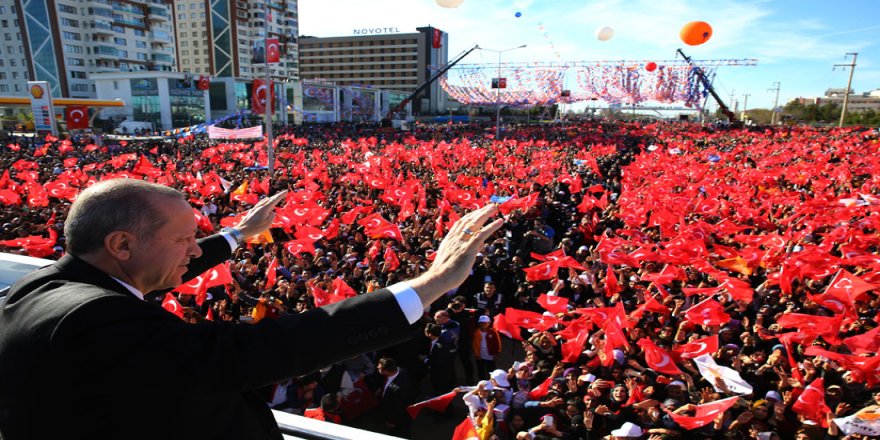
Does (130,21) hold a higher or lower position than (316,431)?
higher

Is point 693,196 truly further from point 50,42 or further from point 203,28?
point 203,28

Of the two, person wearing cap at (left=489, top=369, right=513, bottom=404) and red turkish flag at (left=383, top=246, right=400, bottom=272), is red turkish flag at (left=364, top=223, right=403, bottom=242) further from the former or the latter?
person wearing cap at (left=489, top=369, right=513, bottom=404)

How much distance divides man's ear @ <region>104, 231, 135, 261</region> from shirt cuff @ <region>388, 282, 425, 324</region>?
634 mm

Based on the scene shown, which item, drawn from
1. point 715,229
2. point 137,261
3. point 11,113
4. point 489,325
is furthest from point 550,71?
point 11,113

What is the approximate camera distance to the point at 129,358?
0.99 meters

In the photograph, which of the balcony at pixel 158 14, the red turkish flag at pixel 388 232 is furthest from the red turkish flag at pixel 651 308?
the balcony at pixel 158 14

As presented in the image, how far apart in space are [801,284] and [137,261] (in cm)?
772

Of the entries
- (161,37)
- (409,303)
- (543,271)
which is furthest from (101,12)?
(409,303)

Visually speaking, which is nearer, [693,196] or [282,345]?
[282,345]

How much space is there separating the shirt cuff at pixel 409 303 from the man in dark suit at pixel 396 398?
3883 mm

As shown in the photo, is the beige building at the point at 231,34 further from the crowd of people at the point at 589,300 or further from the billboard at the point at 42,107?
the crowd of people at the point at 589,300

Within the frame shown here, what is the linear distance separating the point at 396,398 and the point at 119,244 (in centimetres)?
398

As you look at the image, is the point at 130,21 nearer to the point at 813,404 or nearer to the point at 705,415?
the point at 705,415

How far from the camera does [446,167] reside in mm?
16828
